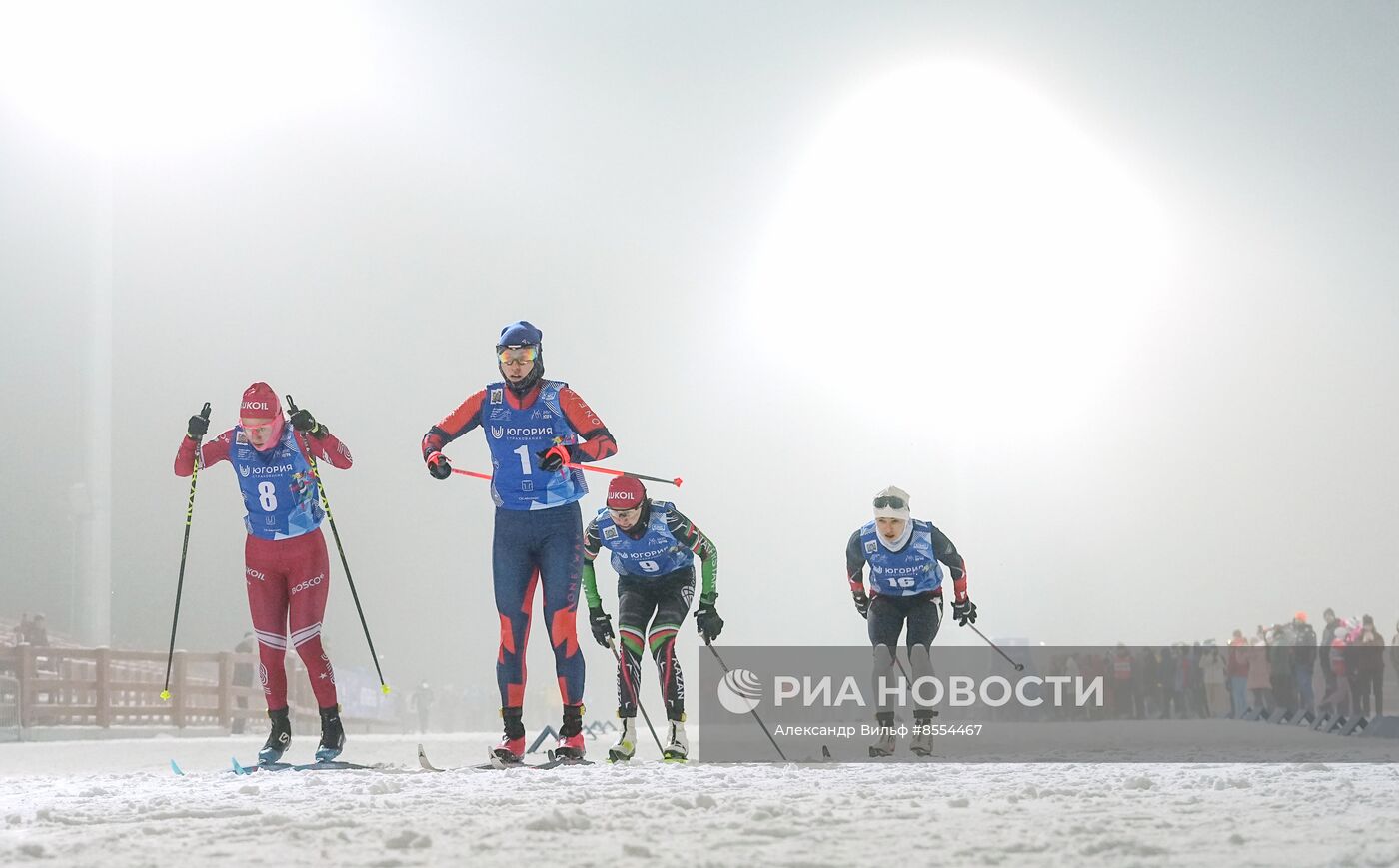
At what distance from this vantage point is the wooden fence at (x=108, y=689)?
12.5m

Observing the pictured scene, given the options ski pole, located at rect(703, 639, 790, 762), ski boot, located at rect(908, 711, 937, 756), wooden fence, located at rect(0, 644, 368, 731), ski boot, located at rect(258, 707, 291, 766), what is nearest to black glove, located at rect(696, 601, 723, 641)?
ski pole, located at rect(703, 639, 790, 762)

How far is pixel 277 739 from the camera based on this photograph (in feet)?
20.2

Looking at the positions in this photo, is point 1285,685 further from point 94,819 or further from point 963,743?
point 94,819

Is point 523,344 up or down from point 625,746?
up

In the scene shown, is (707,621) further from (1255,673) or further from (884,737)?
(1255,673)

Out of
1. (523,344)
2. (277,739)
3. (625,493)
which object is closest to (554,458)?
(523,344)

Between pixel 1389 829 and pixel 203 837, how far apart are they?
2737 millimetres

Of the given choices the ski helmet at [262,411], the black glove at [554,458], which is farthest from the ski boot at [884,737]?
the ski helmet at [262,411]

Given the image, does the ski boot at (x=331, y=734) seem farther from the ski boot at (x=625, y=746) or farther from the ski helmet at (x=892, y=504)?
the ski helmet at (x=892, y=504)

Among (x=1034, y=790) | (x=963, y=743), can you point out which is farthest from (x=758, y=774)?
(x=963, y=743)

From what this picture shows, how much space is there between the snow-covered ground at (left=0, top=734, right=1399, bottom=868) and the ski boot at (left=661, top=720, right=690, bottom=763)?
0.95 m

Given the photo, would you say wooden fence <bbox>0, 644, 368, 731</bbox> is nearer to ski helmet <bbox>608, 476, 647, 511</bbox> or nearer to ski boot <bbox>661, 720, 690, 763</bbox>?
ski helmet <bbox>608, 476, 647, 511</bbox>

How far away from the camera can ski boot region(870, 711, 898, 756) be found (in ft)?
22.1

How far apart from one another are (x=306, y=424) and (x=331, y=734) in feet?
4.41
